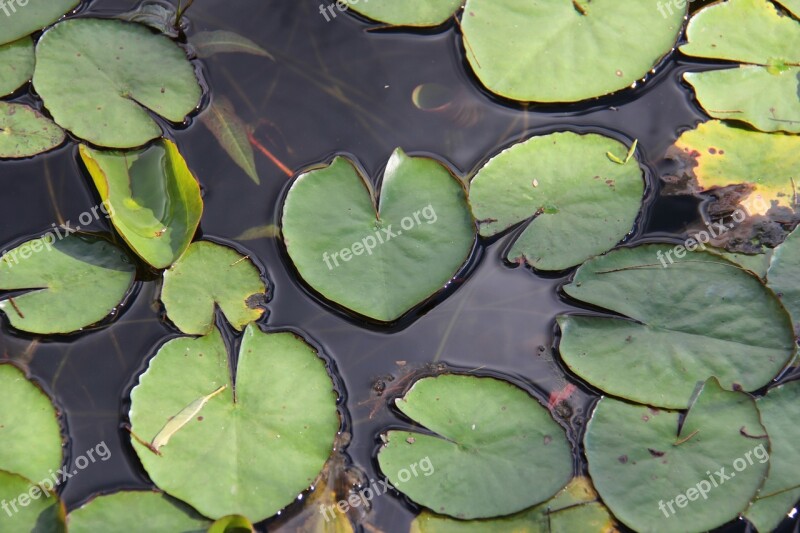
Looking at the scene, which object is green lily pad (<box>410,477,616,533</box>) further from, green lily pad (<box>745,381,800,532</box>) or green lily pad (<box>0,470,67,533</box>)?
green lily pad (<box>0,470,67,533</box>)

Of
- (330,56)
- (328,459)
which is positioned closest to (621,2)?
(330,56)

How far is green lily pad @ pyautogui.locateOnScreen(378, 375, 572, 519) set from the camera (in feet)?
7.30

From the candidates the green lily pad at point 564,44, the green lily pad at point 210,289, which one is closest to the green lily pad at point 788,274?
the green lily pad at point 564,44

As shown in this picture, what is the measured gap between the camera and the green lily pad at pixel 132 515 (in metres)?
2.15

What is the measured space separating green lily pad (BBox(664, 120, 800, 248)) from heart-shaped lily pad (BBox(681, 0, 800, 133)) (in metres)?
0.07

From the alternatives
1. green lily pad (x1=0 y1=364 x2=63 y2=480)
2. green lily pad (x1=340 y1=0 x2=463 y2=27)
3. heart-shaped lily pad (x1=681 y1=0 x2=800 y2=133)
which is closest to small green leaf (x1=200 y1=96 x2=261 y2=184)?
green lily pad (x1=340 y1=0 x2=463 y2=27)

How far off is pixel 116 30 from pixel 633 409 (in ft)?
7.98

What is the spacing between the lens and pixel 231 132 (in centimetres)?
273

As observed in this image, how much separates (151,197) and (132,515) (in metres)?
1.11

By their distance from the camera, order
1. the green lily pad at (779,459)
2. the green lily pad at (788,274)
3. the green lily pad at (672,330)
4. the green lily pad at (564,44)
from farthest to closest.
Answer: the green lily pad at (564,44)
the green lily pad at (788,274)
the green lily pad at (672,330)
the green lily pad at (779,459)

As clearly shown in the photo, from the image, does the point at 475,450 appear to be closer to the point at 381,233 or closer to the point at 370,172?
the point at 381,233

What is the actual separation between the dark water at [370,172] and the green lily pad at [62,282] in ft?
0.24

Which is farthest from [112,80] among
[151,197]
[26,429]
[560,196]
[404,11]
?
[560,196]

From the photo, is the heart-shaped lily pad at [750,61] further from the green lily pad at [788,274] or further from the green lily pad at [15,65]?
the green lily pad at [15,65]
